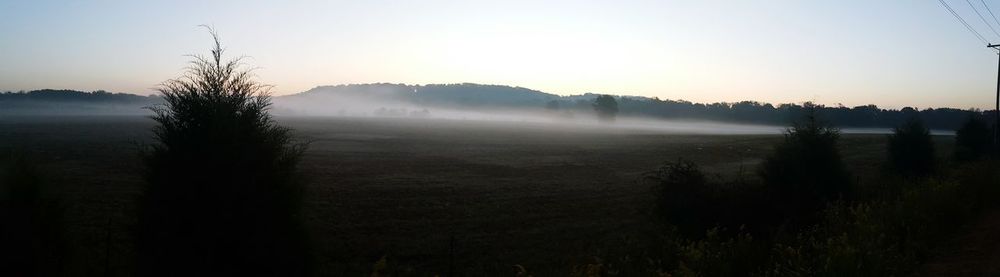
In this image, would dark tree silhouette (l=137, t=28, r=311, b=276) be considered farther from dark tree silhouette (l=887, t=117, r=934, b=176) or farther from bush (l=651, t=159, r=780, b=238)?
dark tree silhouette (l=887, t=117, r=934, b=176)

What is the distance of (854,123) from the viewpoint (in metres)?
173

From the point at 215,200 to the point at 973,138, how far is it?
46.6 m

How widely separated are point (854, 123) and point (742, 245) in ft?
598

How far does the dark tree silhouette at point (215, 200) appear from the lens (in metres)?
8.52

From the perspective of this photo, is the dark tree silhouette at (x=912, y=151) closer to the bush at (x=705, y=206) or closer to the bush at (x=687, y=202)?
the bush at (x=705, y=206)

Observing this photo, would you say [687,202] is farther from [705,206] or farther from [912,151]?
[912,151]

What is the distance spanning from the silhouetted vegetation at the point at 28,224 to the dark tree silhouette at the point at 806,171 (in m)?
14.6

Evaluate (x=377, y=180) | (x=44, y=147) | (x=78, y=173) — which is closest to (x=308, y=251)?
(x=377, y=180)

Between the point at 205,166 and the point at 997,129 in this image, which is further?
the point at 997,129

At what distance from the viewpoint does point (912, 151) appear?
30281 millimetres

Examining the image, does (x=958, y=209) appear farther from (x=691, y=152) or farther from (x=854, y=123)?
(x=854, y=123)

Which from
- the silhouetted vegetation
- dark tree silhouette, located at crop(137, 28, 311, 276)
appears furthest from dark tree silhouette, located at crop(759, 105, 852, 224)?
the silhouetted vegetation

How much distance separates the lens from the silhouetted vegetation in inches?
338

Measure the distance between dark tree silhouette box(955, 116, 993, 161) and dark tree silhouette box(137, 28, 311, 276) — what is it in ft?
141
